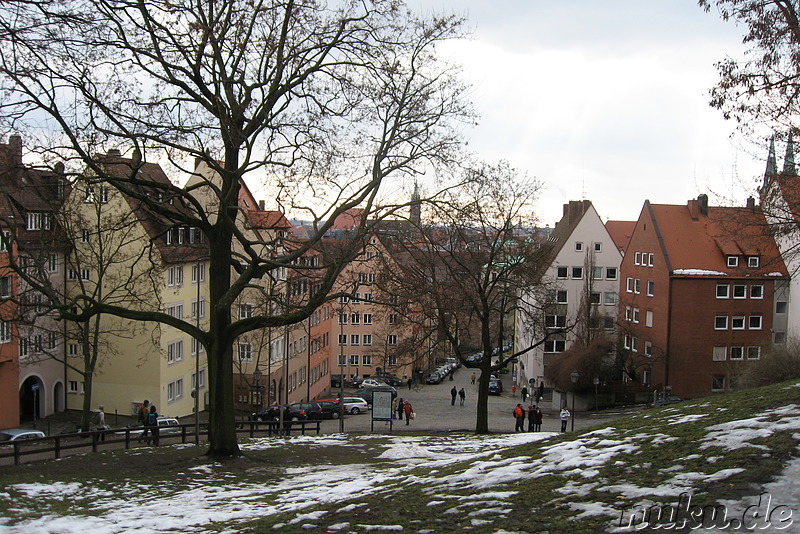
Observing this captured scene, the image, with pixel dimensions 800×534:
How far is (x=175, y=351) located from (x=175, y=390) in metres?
2.44

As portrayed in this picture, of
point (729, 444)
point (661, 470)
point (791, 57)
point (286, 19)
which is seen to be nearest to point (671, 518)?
point (661, 470)

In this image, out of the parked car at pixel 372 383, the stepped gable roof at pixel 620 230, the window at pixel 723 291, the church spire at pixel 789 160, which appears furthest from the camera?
the stepped gable roof at pixel 620 230

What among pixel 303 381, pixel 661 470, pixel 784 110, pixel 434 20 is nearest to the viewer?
pixel 661 470

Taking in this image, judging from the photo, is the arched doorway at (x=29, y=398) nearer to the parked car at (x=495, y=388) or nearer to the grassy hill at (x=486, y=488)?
the grassy hill at (x=486, y=488)

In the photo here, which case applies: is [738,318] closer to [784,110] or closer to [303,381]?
[303,381]

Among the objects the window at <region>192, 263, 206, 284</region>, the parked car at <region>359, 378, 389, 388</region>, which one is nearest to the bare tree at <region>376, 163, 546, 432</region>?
the window at <region>192, 263, 206, 284</region>

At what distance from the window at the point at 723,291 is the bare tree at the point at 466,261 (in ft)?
80.6

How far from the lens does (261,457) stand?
53.6ft

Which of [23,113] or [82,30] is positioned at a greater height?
[82,30]

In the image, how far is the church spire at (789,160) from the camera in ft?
48.3

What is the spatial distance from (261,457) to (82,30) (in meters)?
9.95

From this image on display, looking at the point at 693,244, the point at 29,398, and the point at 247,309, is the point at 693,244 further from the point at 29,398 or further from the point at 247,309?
the point at 29,398

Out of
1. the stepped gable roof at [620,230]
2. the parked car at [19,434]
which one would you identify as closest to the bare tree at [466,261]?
the parked car at [19,434]

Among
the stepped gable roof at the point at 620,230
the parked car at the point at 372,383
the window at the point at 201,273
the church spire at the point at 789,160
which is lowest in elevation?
the parked car at the point at 372,383
